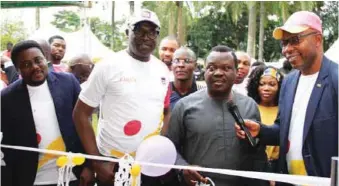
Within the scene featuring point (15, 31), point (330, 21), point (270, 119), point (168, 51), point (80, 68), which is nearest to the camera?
point (270, 119)

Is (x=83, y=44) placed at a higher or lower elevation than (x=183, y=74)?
higher

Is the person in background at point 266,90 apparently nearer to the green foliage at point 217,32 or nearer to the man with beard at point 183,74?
the man with beard at point 183,74

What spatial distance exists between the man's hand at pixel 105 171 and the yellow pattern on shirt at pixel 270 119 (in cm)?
133

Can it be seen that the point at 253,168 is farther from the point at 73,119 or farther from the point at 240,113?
the point at 73,119

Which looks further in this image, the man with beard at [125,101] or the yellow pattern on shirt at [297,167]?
the man with beard at [125,101]

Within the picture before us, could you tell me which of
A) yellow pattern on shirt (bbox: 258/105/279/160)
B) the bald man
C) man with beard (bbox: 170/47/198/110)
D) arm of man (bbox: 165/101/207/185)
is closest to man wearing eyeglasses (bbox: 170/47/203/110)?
man with beard (bbox: 170/47/198/110)

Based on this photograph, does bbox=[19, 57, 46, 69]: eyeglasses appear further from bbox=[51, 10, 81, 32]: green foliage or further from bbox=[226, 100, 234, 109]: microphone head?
bbox=[51, 10, 81, 32]: green foliage

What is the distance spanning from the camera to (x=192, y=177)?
2.78 meters

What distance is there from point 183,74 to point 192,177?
1623 mm

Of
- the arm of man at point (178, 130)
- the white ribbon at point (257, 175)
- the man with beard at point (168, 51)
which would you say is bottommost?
the white ribbon at point (257, 175)

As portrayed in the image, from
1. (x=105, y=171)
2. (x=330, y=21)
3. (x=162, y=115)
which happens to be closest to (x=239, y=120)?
(x=162, y=115)

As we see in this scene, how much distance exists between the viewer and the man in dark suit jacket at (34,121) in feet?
9.88

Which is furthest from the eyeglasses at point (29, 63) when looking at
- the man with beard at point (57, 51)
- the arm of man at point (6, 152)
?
the man with beard at point (57, 51)

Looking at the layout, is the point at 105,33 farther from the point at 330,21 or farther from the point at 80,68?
the point at 80,68
